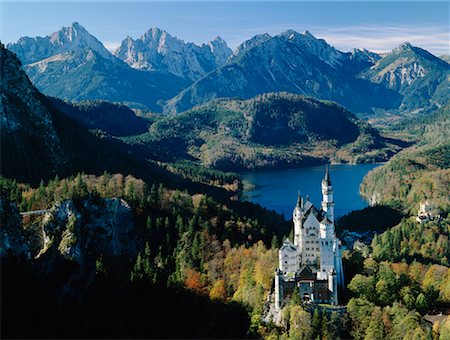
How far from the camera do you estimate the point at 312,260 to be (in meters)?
61.2

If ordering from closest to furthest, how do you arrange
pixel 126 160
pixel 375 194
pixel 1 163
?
pixel 1 163
pixel 126 160
pixel 375 194

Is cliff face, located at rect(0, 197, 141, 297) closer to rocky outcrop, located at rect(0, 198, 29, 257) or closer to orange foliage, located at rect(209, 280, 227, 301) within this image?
rocky outcrop, located at rect(0, 198, 29, 257)

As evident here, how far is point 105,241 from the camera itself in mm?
78000

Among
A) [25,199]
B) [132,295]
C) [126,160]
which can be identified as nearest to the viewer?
[132,295]

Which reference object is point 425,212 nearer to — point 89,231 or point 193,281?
point 193,281

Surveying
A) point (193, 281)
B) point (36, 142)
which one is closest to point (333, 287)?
point (193, 281)

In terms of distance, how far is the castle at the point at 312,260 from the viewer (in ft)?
186

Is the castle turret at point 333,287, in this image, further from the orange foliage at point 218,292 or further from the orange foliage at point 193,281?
the orange foliage at point 193,281

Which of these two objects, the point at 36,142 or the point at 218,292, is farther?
the point at 36,142

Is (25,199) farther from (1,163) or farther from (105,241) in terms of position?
(1,163)

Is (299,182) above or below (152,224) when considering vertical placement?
above

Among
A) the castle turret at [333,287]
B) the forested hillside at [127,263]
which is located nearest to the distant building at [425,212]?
the forested hillside at [127,263]

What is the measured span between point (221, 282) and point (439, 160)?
5227 inches

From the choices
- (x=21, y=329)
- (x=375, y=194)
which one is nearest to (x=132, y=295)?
(x=21, y=329)
